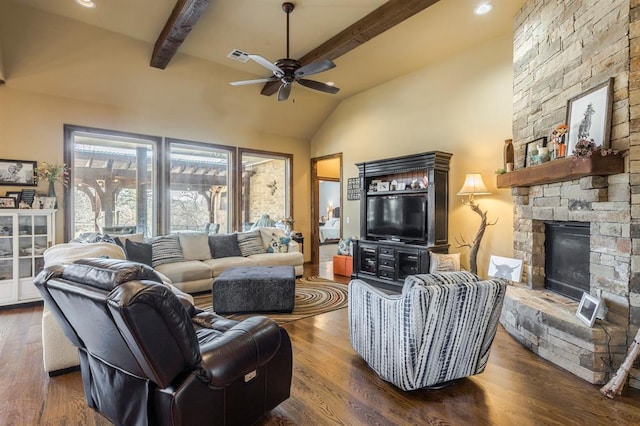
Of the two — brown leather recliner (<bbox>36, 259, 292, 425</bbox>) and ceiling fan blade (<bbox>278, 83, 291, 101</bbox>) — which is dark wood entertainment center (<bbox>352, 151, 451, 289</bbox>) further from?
brown leather recliner (<bbox>36, 259, 292, 425</bbox>)

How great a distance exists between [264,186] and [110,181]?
3.00 metres

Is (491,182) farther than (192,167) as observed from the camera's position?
No

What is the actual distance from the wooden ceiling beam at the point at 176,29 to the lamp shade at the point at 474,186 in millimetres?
3930

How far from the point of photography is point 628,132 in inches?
99.8

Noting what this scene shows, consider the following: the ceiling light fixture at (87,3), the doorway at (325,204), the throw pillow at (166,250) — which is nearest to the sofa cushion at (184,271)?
the throw pillow at (166,250)

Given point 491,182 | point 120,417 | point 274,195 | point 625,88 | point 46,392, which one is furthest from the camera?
point 274,195

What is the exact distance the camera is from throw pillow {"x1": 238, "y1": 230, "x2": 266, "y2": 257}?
235 inches

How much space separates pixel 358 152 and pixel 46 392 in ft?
19.2

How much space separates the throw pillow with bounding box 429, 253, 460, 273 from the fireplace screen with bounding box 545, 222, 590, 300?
1314 mm

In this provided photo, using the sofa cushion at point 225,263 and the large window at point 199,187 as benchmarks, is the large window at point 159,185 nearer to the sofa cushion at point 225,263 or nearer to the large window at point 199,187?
the large window at point 199,187

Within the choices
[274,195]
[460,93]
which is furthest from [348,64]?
[274,195]

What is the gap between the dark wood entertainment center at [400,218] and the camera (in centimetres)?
512

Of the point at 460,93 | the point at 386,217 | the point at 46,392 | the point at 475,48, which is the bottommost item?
the point at 46,392

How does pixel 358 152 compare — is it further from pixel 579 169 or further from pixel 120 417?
pixel 120 417
